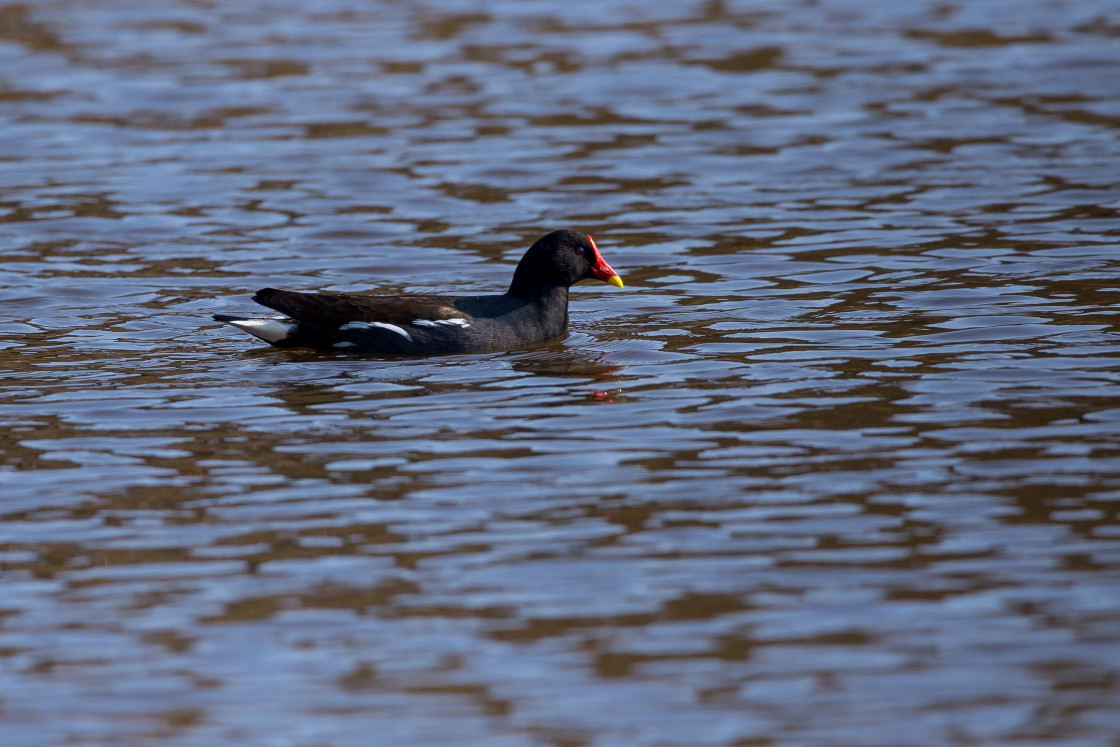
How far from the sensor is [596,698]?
584 centimetres

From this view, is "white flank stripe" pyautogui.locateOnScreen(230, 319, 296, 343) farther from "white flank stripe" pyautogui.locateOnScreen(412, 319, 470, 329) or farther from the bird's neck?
the bird's neck

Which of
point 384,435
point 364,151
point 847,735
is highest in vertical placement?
point 364,151

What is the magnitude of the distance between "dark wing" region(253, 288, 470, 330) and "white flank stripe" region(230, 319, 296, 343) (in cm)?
10

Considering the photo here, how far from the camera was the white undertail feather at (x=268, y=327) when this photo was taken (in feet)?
35.7

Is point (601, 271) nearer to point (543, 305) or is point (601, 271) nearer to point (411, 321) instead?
point (543, 305)

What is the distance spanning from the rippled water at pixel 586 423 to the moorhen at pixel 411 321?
17 centimetres

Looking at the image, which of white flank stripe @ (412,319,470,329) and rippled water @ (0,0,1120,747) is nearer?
rippled water @ (0,0,1120,747)

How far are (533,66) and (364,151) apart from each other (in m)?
4.12

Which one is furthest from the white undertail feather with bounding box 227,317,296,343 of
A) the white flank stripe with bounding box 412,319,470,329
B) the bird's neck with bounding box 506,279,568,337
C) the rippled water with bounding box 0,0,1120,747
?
the bird's neck with bounding box 506,279,568,337

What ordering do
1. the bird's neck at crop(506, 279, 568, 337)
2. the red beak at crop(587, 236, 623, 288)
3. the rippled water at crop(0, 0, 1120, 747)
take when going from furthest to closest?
1. the red beak at crop(587, 236, 623, 288)
2. the bird's neck at crop(506, 279, 568, 337)
3. the rippled water at crop(0, 0, 1120, 747)

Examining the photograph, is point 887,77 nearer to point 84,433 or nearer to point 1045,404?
point 1045,404

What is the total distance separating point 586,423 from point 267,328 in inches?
111

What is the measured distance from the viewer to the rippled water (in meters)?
5.98

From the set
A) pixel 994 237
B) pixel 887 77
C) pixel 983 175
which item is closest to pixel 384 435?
pixel 994 237
